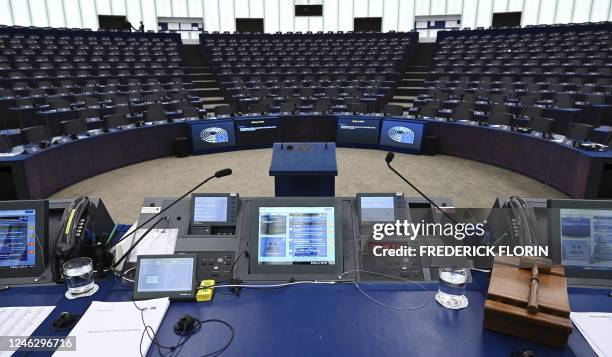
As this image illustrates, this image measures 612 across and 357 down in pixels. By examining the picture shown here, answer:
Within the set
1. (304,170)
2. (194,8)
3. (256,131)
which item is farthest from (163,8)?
(304,170)

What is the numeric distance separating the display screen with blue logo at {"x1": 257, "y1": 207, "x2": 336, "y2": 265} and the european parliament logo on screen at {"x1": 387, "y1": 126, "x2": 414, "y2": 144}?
262 inches

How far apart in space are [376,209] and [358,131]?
6.83m

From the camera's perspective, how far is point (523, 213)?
1838mm

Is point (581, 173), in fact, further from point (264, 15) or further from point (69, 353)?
point (264, 15)

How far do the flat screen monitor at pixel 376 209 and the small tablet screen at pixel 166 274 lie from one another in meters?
0.92

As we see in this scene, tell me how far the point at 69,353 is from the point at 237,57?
14893 mm

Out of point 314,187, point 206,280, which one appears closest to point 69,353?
point 206,280

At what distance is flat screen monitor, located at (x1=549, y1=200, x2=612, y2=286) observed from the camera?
1.86 m

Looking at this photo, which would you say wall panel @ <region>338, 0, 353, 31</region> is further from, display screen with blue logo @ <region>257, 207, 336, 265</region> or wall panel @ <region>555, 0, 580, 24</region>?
display screen with blue logo @ <region>257, 207, 336, 265</region>

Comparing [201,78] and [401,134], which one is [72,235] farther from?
[201,78]

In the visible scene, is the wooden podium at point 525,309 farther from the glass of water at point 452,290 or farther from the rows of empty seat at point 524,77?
the rows of empty seat at point 524,77

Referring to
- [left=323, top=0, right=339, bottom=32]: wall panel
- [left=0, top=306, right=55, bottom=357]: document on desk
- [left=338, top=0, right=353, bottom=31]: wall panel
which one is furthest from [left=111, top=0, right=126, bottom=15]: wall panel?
[left=0, top=306, right=55, bottom=357]: document on desk

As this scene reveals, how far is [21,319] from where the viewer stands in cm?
162

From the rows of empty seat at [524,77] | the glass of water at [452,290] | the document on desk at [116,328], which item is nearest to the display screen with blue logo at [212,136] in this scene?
the rows of empty seat at [524,77]
